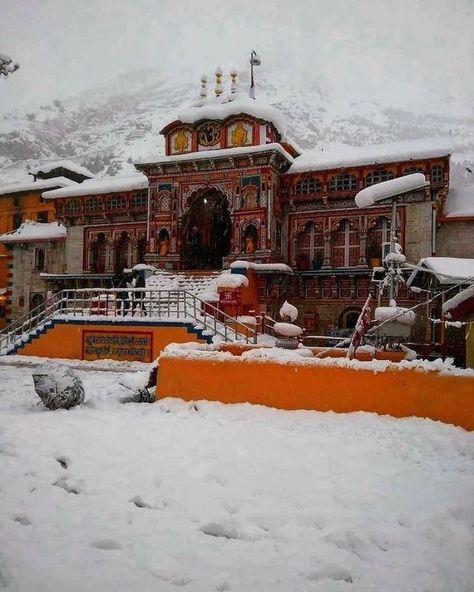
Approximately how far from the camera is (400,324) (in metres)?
8.84

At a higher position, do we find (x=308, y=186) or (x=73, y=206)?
(x=308, y=186)

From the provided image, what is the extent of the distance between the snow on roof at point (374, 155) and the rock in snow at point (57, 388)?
1656 centimetres

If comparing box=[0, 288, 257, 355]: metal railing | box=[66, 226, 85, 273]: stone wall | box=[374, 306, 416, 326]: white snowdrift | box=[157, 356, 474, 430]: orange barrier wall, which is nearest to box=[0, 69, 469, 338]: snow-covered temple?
box=[0, 288, 257, 355]: metal railing

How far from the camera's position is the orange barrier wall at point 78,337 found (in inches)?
607

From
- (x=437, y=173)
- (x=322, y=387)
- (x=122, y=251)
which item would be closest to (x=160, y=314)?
(x=322, y=387)

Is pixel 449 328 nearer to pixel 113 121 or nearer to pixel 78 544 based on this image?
pixel 78 544

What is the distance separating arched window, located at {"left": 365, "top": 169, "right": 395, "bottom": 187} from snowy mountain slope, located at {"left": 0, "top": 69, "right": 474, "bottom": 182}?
39437 millimetres

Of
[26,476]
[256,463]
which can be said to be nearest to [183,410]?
[256,463]

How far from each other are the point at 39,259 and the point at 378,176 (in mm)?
20832

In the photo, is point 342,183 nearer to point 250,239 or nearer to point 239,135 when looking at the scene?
point 250,239

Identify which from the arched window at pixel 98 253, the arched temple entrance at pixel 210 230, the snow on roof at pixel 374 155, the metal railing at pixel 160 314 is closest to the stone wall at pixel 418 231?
the snow on roof at pixel 374 155

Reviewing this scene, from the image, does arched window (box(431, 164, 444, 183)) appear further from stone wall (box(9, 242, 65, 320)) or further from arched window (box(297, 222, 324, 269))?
stone wall (box(9, 242, 65, 320))

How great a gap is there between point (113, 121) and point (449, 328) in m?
115

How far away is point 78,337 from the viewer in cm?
1655
